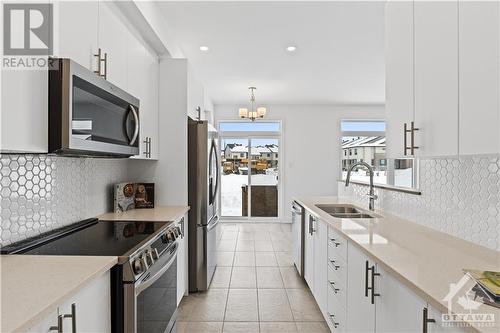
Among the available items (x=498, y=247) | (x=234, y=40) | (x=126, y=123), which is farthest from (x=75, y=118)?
(x=234, y=40)

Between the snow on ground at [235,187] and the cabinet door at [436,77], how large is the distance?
620 cm

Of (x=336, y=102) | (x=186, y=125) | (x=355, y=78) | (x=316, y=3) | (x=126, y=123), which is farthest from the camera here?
(x=336, y=102)

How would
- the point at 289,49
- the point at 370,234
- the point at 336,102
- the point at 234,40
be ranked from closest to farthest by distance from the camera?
the point at 370,234 < the point at 234,40 < the point at 289,49 < the point at 336,102

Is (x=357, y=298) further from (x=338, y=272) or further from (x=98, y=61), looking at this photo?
(x=98, y=61)

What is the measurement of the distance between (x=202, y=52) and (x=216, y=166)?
1563mm

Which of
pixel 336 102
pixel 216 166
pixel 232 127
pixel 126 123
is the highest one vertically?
pixel 336 102

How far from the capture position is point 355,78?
18.4 feet

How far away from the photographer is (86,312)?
4.09ft

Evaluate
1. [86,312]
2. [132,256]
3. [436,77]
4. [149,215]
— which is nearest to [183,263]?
[149,215]

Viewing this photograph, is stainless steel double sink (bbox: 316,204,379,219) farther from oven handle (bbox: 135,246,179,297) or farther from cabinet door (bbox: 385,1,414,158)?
oven handle (bbox: 135,246,179,297)

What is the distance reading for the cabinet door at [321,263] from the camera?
8.52 ft

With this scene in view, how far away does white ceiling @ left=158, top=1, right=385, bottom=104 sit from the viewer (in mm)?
3166

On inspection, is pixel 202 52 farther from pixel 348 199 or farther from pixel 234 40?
pixel 348 199

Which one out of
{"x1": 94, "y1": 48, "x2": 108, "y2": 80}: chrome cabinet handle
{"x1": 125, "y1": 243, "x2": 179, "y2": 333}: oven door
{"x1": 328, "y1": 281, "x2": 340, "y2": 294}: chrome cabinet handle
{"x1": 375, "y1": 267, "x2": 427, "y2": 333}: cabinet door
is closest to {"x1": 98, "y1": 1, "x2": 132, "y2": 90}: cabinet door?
{"x1": 94, "y1": 48, "x2": 108, "y2": 80}: chrome cabinet handle
